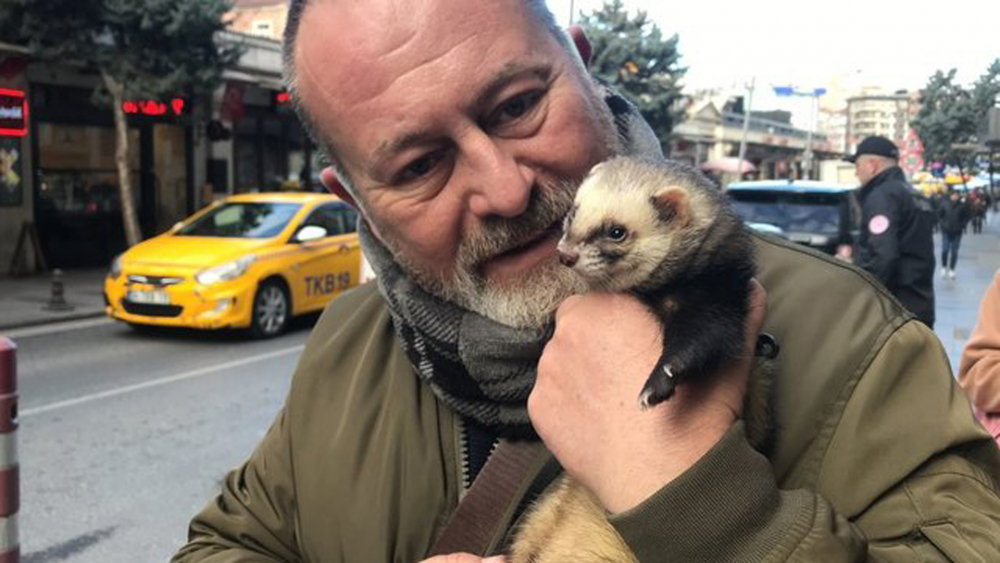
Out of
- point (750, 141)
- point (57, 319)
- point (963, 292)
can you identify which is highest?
point (750, 141)

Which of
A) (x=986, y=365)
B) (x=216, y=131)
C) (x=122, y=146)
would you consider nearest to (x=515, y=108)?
(x=986, y=365)

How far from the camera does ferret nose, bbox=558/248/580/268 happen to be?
4.46 feet

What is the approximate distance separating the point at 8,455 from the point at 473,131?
3401 millimetres

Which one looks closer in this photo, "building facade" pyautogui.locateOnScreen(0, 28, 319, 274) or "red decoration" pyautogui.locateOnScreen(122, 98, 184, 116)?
"red decoration" pyautogui.locateOnScreen(122, 98, 184, 116)

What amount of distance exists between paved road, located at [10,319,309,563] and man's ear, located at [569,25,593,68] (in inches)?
161

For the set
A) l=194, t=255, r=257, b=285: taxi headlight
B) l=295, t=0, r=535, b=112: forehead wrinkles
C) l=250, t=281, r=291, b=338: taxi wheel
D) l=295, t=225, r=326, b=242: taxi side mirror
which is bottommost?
l=250, t=281, r=291, b=338: taxi wheel

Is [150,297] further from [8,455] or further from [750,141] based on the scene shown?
[750,141]

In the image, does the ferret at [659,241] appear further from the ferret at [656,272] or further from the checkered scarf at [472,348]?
the checkered scarf at [472,348]

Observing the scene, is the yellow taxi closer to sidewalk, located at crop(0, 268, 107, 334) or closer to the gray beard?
sidewalk, located at crop(0, 268, 107, 334)

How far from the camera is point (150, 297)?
426 inches

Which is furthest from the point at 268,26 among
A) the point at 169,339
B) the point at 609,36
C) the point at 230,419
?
the point at 230,419

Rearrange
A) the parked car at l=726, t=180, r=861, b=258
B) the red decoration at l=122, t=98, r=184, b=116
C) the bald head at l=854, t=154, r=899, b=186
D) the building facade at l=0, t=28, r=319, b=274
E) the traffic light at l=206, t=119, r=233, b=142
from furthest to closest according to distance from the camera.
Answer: the traffic light at l=206, t=119, r=233, b=142, the building facade at l=0, t=28, r=319, b=274, the red decoration at l=122, t=98, r=184, b=116, the parked car at l=726, t=180, r=861, b=258, the bald head at l=854, t=154, r=899, b=186

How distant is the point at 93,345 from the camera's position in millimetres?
10773

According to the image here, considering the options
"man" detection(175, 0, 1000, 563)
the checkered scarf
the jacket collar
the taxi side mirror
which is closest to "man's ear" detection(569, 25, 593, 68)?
"man" detection(175, 0, 1000, 563)
